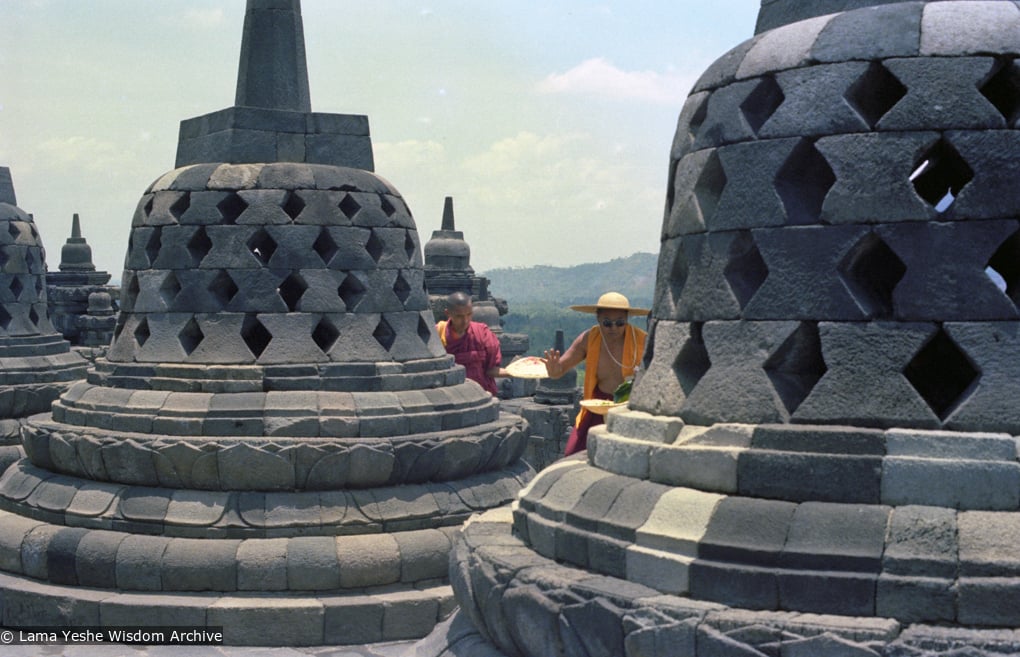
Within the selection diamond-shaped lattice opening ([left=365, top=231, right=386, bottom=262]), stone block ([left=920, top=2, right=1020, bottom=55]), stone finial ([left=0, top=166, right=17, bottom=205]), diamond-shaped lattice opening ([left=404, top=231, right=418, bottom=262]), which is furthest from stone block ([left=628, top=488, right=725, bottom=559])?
stone finial ([left=0, top=166, right=17, bottom=205])

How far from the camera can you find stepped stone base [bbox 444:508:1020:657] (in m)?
3.66

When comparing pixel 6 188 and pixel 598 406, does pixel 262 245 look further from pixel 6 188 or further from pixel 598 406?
pixel 6 188

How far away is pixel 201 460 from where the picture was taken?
7668 millimetres

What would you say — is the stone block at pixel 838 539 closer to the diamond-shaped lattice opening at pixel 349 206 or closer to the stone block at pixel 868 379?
the stone block at pixel 868 379

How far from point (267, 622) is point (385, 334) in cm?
218

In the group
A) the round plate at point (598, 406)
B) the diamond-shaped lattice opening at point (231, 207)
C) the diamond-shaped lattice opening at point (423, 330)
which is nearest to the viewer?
the round plate at point (598, 406)

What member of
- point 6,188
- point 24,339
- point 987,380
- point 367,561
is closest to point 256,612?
point 367,561

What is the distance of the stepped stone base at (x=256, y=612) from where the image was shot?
720 centimetres

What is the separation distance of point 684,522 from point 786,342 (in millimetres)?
694

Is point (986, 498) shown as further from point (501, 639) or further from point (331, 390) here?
point (331, 390)

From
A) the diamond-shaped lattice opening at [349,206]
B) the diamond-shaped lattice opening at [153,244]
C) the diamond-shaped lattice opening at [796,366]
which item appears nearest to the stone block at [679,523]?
the diamond-shaped lattice opening at [796,366]

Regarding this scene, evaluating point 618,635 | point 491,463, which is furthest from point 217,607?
point 618,635

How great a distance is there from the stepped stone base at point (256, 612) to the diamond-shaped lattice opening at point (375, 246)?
2.24 meters

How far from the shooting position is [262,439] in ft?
25.4
